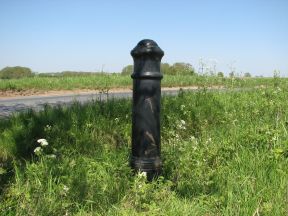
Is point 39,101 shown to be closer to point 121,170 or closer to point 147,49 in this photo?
point 121,170

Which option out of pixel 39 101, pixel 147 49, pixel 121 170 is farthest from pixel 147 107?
pixel 39 101

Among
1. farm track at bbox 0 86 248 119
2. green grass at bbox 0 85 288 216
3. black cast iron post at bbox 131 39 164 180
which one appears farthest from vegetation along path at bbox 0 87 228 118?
black cast iron post at bbox 131 39 164 180

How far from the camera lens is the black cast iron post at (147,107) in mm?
3164

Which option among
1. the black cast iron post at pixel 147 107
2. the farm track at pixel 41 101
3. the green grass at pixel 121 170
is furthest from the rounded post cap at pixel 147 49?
the farm track at pixel 41 101

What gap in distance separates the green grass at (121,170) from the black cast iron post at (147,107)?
207mm

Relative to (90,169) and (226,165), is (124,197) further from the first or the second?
(226,165)

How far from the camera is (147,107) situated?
321cm

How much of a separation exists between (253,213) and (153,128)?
1.19m

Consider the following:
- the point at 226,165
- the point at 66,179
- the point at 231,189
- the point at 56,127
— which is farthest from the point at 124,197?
the point at 56,127

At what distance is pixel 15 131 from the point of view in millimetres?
4234

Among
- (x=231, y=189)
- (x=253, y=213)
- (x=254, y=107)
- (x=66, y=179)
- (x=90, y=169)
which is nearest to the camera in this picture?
(x=253, y=213)

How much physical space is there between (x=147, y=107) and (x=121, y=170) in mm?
766

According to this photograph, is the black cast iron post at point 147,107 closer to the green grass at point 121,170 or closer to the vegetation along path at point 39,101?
the green grass at point 121,170

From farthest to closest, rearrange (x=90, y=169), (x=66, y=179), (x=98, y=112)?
(x=98, y=112) < (x=90, y=169) < (x=66, y=179)
